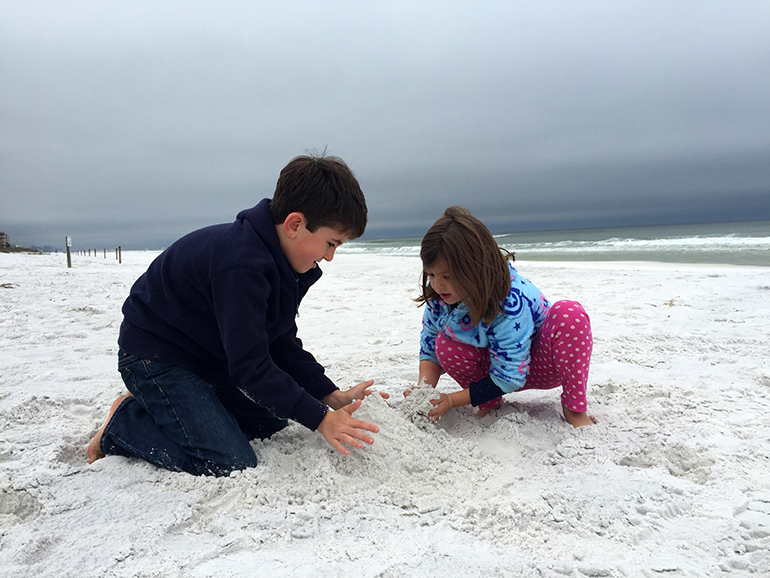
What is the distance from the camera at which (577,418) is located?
2.10 m

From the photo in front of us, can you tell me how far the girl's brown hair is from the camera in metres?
1.94

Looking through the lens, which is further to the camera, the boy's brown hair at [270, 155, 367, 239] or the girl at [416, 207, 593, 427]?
the girl at [416, 207, 593, 427]

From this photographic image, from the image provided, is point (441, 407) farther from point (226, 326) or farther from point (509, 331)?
point (226, 326)

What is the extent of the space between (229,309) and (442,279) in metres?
0.86

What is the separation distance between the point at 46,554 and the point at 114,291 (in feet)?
19.6

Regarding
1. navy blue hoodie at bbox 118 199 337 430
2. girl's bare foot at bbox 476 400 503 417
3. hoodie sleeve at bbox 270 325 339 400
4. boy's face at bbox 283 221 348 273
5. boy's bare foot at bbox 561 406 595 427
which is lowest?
girl's bare foot at bbox 476 400 503 417

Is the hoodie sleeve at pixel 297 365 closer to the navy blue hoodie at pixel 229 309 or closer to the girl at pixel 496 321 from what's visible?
the navy blue hoodie at pixel 229 309

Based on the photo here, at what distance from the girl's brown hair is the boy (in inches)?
13.2

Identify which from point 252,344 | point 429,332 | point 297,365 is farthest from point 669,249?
point 252,344

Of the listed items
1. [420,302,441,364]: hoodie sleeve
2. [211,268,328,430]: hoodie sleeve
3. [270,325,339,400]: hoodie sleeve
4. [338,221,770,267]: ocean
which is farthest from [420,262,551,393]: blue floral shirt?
[338,221,770,267]: ocean

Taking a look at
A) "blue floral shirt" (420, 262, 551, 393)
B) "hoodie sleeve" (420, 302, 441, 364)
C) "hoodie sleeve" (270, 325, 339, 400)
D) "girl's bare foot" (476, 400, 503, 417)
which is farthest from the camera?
"hoodie sleeve" (420, 302, 441, 364)

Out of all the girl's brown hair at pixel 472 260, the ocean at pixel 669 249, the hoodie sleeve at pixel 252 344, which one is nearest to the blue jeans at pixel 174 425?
the hoodie sleeve at pixel 252 344

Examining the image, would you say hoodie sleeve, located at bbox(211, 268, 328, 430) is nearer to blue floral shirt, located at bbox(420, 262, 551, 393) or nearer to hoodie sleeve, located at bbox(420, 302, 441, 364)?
blue floral shirt, located at bbox(420, 262, 551, 393)

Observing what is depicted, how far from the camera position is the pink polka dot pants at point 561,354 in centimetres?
206
